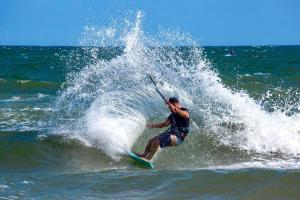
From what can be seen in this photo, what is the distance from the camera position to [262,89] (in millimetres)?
28828

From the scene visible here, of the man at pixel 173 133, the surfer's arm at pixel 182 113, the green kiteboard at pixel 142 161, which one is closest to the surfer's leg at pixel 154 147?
the man at pixel 173 133

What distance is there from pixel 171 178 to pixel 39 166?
3.05 metres

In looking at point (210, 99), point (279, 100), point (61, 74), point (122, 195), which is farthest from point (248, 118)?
point (61, 74)

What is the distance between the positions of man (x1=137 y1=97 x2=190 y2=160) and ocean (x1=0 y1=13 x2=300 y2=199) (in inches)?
12.4

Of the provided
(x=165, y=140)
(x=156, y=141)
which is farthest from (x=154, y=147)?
(x=165, y=140)

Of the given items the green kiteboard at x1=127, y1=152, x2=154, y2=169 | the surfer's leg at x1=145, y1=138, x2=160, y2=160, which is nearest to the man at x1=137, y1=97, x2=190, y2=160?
the surfer's leg at x1=145, y1=138, x2=160, y2=160

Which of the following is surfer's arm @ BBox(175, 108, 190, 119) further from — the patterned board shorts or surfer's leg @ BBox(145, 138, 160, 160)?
surfer's leg @ BBox(145, 138, 160, 160)

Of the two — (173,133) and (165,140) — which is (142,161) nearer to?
(165,140)

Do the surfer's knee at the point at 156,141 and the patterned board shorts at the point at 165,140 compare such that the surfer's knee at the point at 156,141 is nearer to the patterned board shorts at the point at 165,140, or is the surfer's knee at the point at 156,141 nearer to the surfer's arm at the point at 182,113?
the patterned board shorts at the point at 165,140

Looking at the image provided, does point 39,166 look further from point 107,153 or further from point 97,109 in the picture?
point 97,109

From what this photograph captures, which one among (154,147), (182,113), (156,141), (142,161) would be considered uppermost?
(182,113)

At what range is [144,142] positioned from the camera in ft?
40.9

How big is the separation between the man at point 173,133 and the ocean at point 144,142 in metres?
0.32

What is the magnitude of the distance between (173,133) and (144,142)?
2.05m
